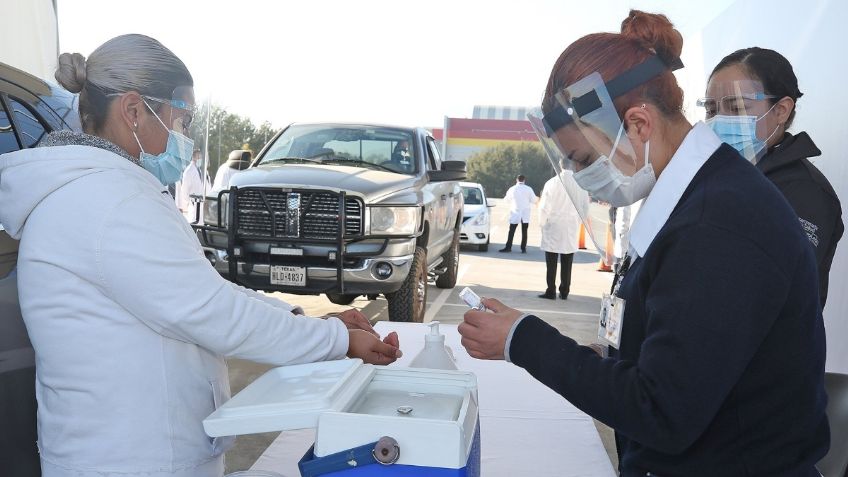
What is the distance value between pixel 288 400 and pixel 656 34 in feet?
3.32

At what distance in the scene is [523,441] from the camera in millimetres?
2820

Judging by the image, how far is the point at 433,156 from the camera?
26.4ft

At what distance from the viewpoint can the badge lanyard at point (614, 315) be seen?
1389mm

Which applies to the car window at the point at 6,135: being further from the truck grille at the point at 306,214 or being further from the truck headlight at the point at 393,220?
the truck headlight at the point at 393,220

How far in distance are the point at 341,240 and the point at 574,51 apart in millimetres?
4603

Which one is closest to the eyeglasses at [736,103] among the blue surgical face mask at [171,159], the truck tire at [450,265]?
the blue surgical face mask at [171,159]

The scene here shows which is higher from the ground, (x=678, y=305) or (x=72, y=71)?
(x=72, y=71)

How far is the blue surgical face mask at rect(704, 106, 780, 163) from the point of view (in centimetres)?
295

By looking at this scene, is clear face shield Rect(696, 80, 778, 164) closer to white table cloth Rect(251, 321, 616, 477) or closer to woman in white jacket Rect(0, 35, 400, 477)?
white table cloth Rect(251, 321, 616, 477)

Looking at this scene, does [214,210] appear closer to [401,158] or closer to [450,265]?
[401,158]

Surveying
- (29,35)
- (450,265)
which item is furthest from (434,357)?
(450,265)

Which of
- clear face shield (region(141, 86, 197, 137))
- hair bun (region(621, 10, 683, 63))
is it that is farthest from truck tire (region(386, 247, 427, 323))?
hair bun (region(621, 10, 683, 63))

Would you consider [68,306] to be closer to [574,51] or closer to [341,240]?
[574,51]

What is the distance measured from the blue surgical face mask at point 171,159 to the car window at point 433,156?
19.0ft
